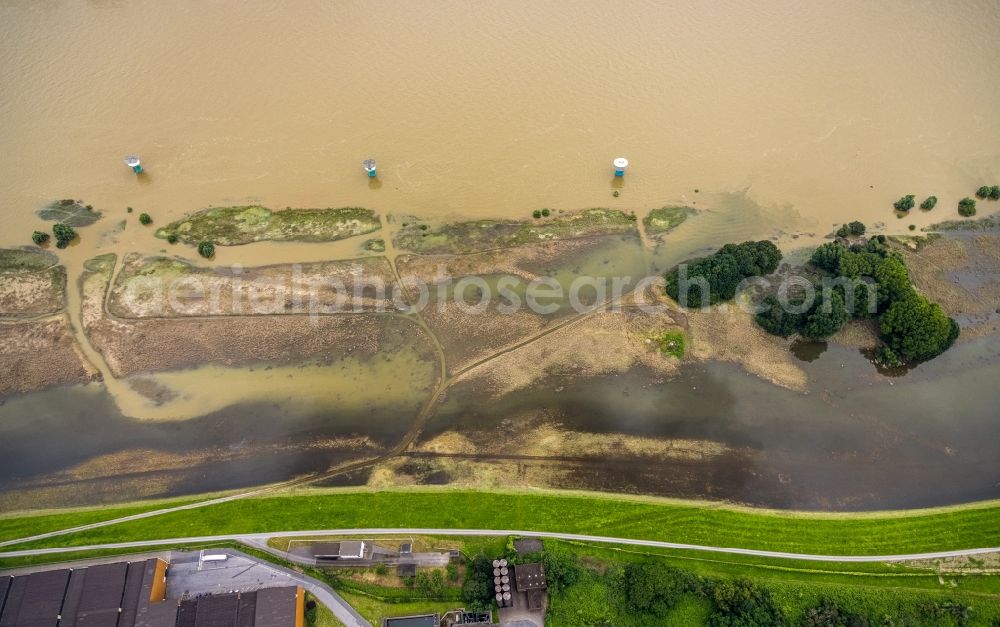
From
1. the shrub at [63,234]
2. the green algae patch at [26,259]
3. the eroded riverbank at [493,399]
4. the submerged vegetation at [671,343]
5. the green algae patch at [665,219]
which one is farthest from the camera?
the green algae patch at [665,219]

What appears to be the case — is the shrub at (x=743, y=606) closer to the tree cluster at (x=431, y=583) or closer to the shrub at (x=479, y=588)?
the shrub at (x=479, y=588)

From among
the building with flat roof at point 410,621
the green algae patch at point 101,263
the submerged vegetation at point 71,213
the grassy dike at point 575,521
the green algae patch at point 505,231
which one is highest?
the submerged vegetation at point 71,213

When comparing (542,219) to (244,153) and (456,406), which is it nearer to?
(456,406)

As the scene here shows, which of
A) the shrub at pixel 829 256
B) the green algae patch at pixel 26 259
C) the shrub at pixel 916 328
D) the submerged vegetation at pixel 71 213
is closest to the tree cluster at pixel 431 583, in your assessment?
the shrub at pixel 916 328

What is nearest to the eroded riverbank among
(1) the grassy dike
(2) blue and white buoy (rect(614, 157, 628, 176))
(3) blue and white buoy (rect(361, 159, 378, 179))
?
(1) the grassy dike

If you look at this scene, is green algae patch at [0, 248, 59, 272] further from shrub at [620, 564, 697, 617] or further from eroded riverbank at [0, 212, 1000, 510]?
shrub at [620, 564, 697, 617]

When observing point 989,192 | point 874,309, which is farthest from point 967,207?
point 874,309

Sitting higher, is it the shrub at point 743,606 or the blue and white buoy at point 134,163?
the blue and white buoy at point 134,163
